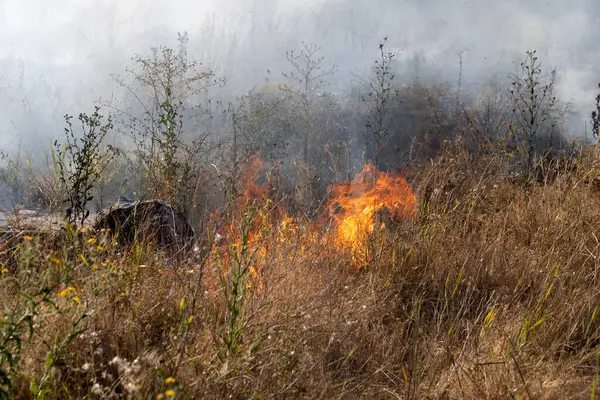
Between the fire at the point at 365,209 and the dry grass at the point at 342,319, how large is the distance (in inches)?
6.9

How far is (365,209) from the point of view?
13.3ft

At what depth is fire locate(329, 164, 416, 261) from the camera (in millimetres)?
3394

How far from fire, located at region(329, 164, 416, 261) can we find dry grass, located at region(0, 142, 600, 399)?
18 cm

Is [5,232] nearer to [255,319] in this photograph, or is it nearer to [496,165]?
[255,319]

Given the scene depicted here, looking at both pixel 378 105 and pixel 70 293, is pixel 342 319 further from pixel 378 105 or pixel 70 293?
pixel 378 105

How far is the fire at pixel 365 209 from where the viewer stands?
339cm

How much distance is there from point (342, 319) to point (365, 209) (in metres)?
1.79

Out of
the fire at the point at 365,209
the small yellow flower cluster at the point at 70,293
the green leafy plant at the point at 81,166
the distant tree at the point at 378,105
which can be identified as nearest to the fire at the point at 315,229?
the fire at the point at 365,209

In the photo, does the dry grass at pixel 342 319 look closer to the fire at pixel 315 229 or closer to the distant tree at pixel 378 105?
the fire at pixel 315 229

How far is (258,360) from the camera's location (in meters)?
1.89

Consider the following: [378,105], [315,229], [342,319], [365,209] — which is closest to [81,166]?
[315,229]

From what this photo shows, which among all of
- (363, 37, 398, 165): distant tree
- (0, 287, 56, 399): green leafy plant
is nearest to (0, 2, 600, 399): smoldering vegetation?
(0, 287, 56, 399): green leafy plant

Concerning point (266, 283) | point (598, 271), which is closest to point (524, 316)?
point (598, 271)

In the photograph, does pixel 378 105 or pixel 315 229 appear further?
pixel 378 105
